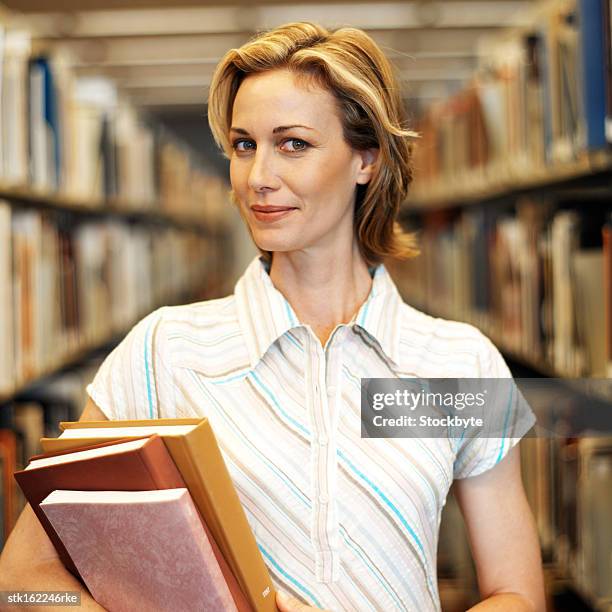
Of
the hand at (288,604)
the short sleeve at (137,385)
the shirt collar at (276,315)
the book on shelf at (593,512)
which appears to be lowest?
the book on shelf at (593,512)

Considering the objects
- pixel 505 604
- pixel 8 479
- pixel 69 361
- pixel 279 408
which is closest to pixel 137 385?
pixel 279 408

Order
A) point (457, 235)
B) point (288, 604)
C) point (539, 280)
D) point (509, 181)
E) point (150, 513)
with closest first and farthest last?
point (150, 513)
point (288, 604)
point (539, 280)
point (509, 181)
point (457, 235)

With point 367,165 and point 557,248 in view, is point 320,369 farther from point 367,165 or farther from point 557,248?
point 557,248

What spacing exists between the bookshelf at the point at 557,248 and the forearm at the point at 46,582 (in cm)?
65

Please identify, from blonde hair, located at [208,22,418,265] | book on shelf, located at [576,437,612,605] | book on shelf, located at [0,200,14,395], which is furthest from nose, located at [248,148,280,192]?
book on shelf, located at [576,437,612,605]

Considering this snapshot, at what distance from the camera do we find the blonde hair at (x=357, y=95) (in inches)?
46.3

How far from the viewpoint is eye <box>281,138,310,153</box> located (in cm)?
117

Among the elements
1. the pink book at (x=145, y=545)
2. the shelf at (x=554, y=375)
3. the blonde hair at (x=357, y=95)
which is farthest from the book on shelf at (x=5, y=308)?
the shelf at (x=554, y=375)

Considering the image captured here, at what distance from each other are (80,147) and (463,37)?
391cm

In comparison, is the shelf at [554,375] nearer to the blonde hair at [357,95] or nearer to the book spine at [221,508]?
the blonde hair at [357,95]

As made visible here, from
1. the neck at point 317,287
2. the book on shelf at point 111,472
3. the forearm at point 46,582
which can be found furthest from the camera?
the neck at point 317,287

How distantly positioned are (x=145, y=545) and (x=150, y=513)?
0.05m

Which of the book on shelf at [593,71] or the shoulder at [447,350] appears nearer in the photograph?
the shoulder at [447,350]

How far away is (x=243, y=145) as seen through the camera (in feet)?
3.95
